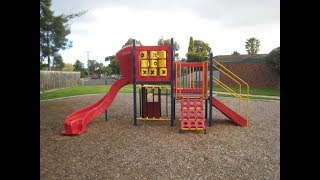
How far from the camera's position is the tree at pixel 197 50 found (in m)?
36.3

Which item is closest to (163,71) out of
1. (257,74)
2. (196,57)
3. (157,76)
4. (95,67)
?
(157,76)

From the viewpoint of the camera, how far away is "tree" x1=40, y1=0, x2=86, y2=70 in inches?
529

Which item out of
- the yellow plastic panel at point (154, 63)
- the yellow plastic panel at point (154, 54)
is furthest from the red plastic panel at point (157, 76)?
the yellow plastic panel at point (154, 63)

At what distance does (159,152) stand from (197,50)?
121 ft

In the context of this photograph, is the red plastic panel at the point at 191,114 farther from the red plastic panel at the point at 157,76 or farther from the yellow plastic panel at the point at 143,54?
the yellow plastic panel at the point at 143,54

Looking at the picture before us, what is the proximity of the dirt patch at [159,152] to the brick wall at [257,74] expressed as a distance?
1913 centimetres

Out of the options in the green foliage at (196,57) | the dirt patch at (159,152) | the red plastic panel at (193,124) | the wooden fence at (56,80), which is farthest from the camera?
the green foliage at (196,57)

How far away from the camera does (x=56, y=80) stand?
26484 millimetres

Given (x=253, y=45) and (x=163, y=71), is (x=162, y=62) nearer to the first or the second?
(x=163, y=71)

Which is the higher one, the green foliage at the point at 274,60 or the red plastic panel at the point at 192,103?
the green foliage at the point at 274,60
